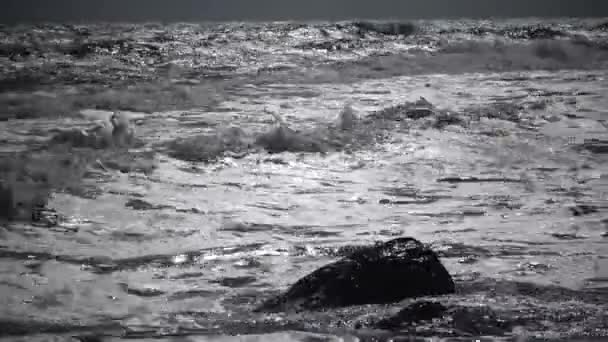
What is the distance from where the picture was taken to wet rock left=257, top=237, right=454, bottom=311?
3430mm

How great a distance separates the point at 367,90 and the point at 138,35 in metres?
16.8

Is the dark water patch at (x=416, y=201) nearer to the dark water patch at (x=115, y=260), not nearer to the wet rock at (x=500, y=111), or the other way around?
the dark water patch at (x=115, y=260)

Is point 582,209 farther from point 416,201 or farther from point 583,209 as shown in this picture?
point 416,201

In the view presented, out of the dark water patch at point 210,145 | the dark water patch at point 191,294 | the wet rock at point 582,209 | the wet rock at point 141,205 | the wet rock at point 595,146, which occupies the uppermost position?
the dark water patch at point 210,145

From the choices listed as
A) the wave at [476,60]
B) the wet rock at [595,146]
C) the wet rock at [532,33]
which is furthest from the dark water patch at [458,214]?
the wet rock at [532,33]

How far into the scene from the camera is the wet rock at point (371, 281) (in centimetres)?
343

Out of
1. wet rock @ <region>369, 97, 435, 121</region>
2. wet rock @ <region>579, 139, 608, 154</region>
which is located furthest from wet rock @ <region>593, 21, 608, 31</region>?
wet rock @ <region>579, 139, 608, 154</region>

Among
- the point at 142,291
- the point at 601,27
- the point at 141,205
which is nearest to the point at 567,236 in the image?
the point at 142,291

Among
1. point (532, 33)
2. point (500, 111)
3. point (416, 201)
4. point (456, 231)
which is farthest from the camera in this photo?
point (532, 33)

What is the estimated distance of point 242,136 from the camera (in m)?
8.49

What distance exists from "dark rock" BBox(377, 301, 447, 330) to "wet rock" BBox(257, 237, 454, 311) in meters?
0.12

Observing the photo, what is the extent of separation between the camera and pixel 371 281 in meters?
3.47

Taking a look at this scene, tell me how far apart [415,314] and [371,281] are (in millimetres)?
287

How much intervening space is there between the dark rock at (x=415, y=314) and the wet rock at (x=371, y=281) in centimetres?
12
